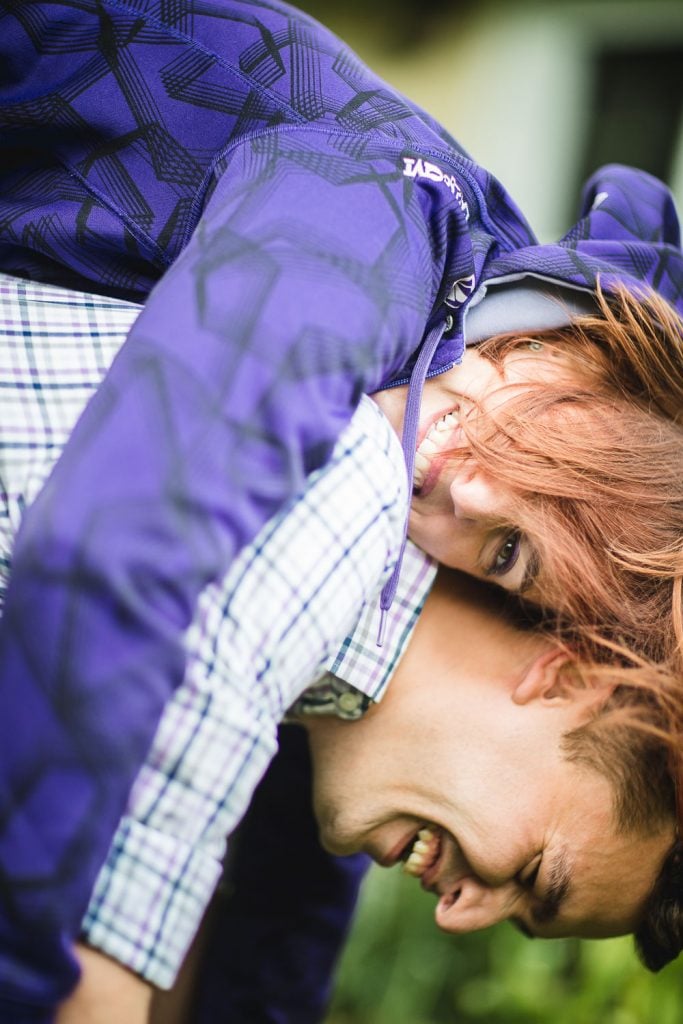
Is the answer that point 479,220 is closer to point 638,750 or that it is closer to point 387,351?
point 387,351

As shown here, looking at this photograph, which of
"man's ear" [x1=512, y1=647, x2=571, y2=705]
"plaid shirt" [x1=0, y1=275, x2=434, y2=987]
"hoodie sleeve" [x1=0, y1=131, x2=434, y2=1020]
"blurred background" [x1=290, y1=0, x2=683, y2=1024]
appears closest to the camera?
"hoodie sleeve" [x1=0, y1=131, x2=434, y2=1020]

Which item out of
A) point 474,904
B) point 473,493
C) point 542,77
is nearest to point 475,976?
point 474,904

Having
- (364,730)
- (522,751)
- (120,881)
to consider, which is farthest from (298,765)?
(120,881)

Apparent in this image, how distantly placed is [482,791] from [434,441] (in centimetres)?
55

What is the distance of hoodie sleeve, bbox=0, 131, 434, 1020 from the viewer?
33.5 inches

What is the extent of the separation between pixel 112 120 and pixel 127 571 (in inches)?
25.0

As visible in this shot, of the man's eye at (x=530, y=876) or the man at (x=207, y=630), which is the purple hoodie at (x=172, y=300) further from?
the man's eye at (x=530, y=876)

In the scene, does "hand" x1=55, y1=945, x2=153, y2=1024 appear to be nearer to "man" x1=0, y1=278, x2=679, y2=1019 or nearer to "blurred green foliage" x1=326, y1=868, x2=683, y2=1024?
"man" x1=0, y1=278, x2=679, y2=1019

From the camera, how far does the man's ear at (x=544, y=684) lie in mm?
1427

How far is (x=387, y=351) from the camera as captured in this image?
1022 millimetres

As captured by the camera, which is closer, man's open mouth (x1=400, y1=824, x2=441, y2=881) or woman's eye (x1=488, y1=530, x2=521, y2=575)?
woman's eye (x1=488, y1=530, x2=521, y2=575)

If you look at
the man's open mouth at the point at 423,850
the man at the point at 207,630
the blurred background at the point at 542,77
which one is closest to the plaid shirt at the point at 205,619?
the man at the point at 207,630

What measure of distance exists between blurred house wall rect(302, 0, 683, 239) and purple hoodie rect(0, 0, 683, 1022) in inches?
155

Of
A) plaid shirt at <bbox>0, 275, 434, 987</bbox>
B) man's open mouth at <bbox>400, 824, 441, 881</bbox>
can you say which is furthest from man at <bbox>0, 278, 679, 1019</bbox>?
man's open mouth at <bbox>400, 824, 441, 881</bbox>
